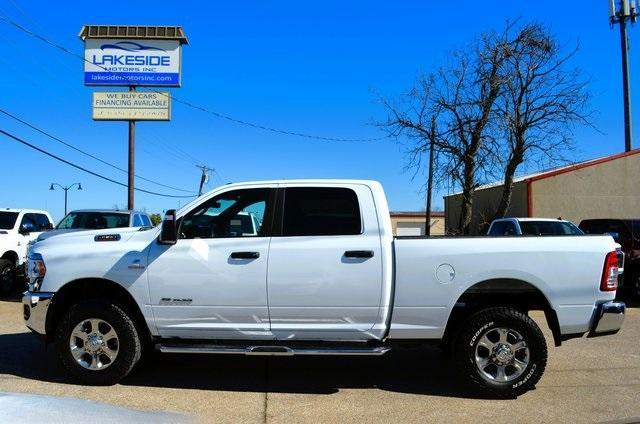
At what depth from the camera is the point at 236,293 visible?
5605 mm

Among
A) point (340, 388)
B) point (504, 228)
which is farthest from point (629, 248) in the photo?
point (340, 388)

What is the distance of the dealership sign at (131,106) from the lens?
22.4m

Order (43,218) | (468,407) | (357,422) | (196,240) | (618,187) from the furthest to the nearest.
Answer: (618,187) < (43,218) < (196,240) < (468,407) < (357,422)

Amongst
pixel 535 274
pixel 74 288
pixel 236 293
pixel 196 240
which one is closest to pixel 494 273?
pixel 535 274

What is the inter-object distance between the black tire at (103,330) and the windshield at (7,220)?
7.98m

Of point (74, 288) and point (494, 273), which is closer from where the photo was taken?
point (494, 273)

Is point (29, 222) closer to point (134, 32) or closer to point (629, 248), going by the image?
point (134, 32)

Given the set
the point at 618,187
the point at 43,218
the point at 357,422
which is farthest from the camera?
the point at 618,187

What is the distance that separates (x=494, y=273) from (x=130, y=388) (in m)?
3.68

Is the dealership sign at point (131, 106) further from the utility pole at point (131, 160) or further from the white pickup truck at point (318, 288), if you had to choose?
the white pickup truck at point (318, 288)

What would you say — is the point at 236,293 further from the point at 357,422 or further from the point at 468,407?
the point at 468,407

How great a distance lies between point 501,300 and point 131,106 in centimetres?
1952

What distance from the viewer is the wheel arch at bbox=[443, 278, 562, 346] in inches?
222

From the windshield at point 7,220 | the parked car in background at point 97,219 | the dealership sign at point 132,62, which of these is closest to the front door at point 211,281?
the parked car in background at point 97,219
